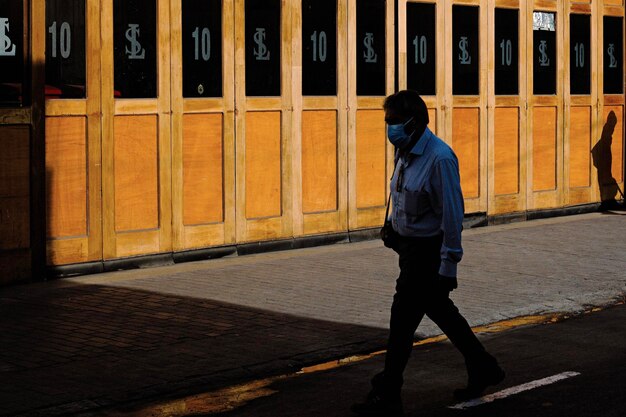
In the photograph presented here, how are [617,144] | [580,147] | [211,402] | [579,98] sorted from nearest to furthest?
[211,402], [579,98], [580,147], [617,144]

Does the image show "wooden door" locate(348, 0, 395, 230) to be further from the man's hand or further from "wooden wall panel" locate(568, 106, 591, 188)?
the man's hand

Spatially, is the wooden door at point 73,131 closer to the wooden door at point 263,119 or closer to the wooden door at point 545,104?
the wooden door at point 263,119

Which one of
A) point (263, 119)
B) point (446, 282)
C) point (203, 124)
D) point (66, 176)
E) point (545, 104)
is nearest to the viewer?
point (446, 282)

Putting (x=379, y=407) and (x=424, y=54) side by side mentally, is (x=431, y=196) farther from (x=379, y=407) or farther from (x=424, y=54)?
(x=424, y=54)

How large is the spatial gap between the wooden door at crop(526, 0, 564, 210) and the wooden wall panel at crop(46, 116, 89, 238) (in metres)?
7.68

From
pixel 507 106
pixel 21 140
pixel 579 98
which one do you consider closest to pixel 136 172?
pixel 21 140

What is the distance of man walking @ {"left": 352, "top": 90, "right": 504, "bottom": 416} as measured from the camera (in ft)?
25.0

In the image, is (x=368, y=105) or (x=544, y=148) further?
(x=544, y=148)

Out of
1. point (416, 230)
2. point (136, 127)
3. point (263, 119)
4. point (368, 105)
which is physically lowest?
point (416, 230)

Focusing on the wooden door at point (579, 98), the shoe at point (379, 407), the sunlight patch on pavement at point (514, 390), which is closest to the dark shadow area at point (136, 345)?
the shoe at point (379, 407)

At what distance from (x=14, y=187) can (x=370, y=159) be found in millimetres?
5136

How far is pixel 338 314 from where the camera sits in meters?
11.1

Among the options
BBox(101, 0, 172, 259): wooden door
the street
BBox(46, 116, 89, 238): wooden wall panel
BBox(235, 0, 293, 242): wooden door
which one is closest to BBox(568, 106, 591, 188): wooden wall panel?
BBox(235, 0, 293, 242): wooden door

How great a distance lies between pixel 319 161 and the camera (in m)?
15.7
